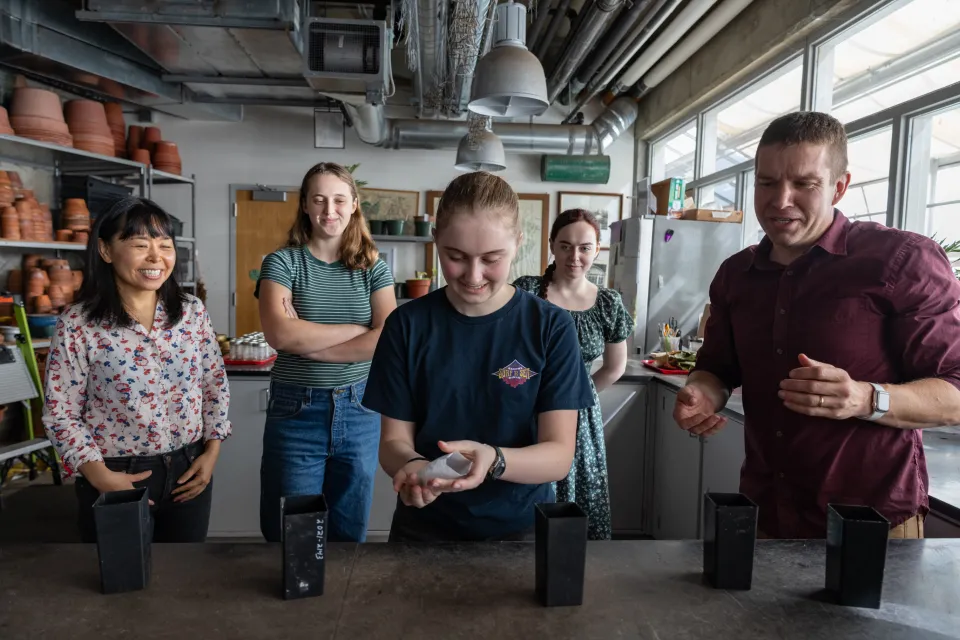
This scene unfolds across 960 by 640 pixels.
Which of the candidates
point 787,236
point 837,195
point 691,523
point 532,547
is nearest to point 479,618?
point 532,547

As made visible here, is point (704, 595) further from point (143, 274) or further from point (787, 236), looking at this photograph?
point (143, 274)

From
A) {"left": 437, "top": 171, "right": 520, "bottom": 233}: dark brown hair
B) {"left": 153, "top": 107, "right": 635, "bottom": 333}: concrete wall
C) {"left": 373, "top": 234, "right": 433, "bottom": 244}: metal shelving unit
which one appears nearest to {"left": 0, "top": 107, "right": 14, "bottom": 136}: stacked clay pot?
{"left": 153, "top": 107, "right": 635, "bottom": 333}: concrete wall

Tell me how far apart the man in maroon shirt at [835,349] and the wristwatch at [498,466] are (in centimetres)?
51

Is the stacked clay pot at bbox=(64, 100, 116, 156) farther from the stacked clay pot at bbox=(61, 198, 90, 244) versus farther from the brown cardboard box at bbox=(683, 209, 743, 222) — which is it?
the brown cardboard box at bbox=(683, 209, 743, 222)

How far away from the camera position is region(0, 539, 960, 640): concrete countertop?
893mm

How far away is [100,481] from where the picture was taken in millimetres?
1450

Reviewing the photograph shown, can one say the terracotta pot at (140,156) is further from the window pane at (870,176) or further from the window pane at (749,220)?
the window pane at (870,176)

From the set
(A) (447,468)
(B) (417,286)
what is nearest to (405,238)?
(B) (417,286)

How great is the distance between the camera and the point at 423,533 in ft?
4.33

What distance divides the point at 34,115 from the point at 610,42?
13.5ft

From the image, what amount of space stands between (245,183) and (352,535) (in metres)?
5.48

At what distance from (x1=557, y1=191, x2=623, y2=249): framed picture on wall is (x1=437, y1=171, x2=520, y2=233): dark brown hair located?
5746mm

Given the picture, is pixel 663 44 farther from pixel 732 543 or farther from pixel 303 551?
pixel 303 551

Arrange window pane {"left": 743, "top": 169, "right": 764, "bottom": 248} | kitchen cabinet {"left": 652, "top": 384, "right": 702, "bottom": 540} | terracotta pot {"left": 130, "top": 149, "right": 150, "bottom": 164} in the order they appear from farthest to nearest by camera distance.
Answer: terracotta pot {"left": 130, "top": 149, "right": 150, "bottom": 164}
window pane {"left": 743, "top": 169, "right": 764, "bottom": 248}
kitchen cabinet {"left": 652, "top": 384, "right": 702, "bottom": 540}
